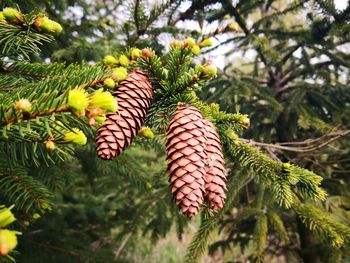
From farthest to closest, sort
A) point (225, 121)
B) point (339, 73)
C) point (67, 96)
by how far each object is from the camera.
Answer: point (339, 73) < point (225, 121) < point (67, 96)

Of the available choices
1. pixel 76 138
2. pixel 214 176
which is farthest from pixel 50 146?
pixel 214 176

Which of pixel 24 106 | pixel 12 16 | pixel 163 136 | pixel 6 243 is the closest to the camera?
pixel 6 243

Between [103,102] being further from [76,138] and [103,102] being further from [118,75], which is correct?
[118,75]

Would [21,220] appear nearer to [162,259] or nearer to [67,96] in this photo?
[67,96]

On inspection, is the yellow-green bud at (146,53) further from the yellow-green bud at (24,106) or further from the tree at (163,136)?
the yellow-green bud at (24,106)

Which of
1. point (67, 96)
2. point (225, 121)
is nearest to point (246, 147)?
point (225, 121)

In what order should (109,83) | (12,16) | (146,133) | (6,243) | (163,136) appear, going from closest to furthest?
(6,243) < (12,16) < (109,83) < (146,133) < (163,136)
